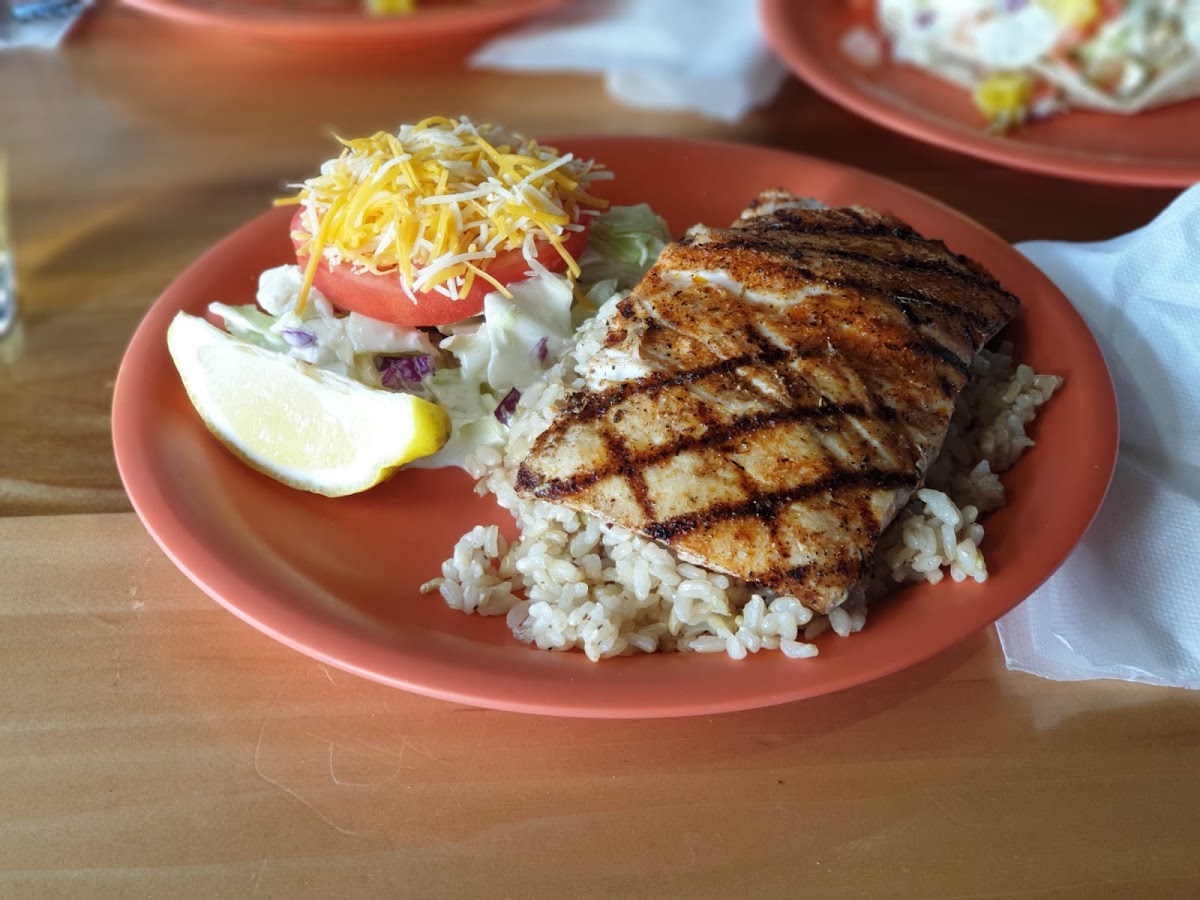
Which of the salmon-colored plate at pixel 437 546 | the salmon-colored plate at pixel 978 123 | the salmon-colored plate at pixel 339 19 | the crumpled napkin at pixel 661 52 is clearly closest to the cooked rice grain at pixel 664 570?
the salmon-colored plate at pixel 437 546

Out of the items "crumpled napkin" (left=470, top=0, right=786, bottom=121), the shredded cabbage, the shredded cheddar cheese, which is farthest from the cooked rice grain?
"crumpled napkin" (left=470, top=0, right=786, bottom=121)

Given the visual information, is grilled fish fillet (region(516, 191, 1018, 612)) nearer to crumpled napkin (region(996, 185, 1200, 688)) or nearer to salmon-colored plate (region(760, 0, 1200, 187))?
crumpled napkin (region(996, 185, 1200, 688))

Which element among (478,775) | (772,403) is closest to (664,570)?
(772,403)

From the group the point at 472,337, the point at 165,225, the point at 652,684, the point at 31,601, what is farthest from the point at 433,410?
the point at 165,225

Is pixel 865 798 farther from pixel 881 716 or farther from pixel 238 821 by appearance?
pixel 238 821

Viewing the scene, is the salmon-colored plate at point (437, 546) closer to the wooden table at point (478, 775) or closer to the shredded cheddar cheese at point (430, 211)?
the wooden table at point (478, 775)
